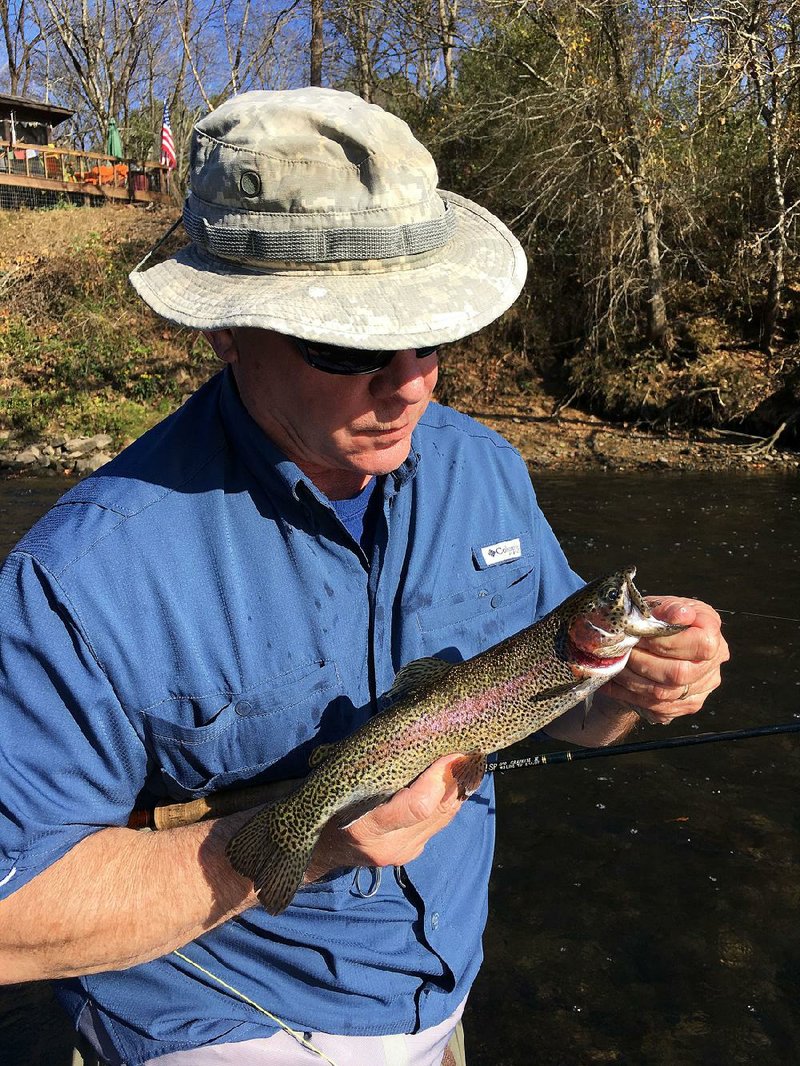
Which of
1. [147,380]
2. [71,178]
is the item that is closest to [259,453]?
[147,380]

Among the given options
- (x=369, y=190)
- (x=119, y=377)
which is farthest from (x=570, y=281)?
(x=369, y=190)

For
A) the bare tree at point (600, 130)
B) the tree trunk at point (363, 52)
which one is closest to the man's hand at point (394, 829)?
the bare tree at point (600, 130)

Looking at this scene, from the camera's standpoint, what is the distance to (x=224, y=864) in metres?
2.29

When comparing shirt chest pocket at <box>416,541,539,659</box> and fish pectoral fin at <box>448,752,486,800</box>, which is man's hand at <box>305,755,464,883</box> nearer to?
fish pectoral fin at <box>448,752,486,800</box>

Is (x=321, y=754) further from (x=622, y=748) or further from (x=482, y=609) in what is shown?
(x=622, y=748)

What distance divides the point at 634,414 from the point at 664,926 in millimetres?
15619

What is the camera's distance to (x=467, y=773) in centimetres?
243

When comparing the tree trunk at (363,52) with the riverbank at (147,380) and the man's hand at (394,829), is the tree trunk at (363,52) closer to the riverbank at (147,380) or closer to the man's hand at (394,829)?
the riverbank at (147,380)

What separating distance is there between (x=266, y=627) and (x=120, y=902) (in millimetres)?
731

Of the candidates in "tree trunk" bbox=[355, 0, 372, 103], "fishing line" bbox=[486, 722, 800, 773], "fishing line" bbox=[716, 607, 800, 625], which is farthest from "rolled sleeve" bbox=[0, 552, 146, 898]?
"tree trunk" bbox=[355, 0, 372, 103]

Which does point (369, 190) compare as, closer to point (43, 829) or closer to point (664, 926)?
point (43, 829)

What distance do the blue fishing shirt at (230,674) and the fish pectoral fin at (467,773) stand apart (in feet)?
0.90

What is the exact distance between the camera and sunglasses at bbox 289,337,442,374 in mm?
2201

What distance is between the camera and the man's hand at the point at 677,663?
259 cm
